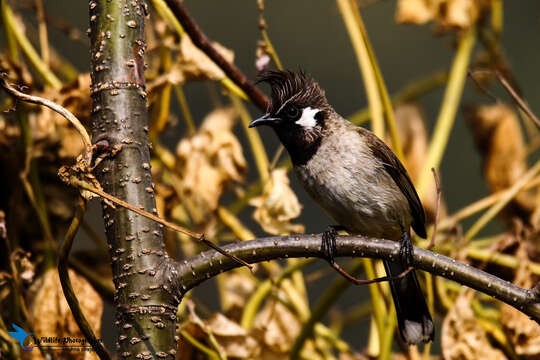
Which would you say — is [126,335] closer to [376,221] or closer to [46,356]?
[46,356]

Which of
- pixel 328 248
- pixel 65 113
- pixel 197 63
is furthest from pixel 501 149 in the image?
pixel 65 113

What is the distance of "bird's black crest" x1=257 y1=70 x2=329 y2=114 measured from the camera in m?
2.52

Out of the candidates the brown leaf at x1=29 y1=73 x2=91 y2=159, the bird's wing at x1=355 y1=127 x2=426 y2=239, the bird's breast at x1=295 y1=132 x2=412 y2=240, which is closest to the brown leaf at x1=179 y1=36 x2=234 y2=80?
the brown leaf at x1=29 y1=73 x2=91 y2=159

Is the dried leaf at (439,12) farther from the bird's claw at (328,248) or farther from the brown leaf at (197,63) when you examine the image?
the bird's claw at (328,248)

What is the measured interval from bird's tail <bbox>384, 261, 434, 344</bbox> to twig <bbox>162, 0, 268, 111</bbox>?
Result: 780mm

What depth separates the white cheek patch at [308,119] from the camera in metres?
2.72

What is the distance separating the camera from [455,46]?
298cm

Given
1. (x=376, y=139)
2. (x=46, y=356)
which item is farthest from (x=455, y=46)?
(x=46, y=356)

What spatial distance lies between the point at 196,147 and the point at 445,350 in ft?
3.55

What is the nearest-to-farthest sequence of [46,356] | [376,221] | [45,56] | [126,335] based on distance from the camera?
[126,335], [46,356], [45,56], [376,221]

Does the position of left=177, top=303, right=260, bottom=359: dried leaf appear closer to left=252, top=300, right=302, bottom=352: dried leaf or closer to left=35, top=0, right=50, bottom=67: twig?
left=252, top=300, right=302, bottom=352: dried leaf

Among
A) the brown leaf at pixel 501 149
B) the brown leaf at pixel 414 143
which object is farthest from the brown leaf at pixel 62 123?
the brown leaf at pixel 501 149

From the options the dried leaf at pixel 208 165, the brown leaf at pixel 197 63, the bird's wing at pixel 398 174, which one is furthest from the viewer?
the bird's wing at pixel 398 174

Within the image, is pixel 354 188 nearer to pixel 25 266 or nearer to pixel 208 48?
pixel 208 48
